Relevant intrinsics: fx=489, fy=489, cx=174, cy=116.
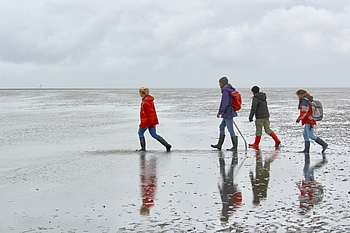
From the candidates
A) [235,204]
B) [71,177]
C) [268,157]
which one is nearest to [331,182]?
[235,204]

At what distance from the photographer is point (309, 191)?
26.0 ft

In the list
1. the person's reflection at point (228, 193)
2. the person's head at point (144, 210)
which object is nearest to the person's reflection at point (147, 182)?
the person's head at point (144, 210)

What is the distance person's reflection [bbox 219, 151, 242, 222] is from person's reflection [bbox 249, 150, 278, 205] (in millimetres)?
285

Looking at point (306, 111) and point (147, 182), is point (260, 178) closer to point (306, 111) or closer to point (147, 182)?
point (147, 182)

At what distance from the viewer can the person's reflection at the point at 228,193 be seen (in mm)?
6848

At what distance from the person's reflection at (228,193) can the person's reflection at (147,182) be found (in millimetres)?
1094

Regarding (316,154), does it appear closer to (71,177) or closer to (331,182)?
(331,182)

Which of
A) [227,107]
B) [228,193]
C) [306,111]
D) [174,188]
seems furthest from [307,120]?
[174,188]

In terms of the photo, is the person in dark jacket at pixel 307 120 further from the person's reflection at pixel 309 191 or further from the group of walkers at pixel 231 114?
the person's reflection at pixel 309 191

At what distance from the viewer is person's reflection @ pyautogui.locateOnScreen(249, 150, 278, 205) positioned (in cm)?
772

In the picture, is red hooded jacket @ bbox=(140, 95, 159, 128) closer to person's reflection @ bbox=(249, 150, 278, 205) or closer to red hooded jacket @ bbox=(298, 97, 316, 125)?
person's reflection @ bbox=(249, 150, 278, 205)

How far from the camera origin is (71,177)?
9773mm

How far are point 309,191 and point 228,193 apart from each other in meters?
1.32

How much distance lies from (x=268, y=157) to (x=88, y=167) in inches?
168
